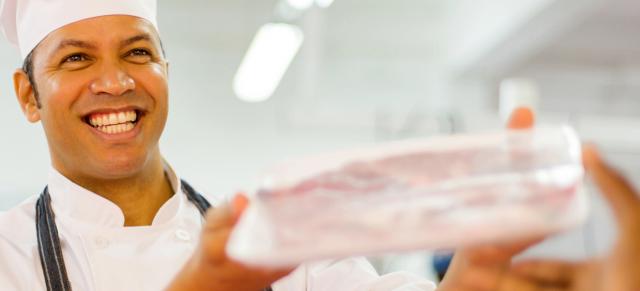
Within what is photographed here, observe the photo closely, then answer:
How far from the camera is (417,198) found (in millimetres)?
686

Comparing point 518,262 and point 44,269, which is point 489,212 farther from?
point 44,269

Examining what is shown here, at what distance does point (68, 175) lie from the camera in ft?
5.02

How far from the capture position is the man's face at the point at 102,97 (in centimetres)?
142

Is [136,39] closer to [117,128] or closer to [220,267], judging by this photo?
[117,128]

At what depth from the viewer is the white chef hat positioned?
4.87 ft

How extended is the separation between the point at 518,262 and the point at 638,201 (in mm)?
156

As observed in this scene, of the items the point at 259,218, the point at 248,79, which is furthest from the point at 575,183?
the point at 248,79

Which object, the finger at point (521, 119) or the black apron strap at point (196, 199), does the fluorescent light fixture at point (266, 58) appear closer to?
the black apron strap at point (196, 199)

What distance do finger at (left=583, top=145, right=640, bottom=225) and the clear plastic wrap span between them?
2cm

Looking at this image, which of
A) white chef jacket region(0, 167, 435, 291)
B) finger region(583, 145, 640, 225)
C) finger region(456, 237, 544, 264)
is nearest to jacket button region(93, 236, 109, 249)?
white chef jacket region(0, 167, 435, 291)

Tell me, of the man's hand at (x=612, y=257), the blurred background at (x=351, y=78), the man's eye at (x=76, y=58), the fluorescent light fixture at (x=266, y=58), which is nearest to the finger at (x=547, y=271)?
the man's hand at (x=612, y=257)

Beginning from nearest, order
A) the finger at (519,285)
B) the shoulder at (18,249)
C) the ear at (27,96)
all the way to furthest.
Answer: the finger at (519,285) < the shoulder at (18,249) < the ear at (27,96)

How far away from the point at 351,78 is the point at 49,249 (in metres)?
5.34

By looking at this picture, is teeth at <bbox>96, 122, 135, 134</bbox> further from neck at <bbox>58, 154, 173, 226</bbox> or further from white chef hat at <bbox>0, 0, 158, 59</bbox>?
white chef hat at <bbox>0, 0, 158, 59</bbox>
